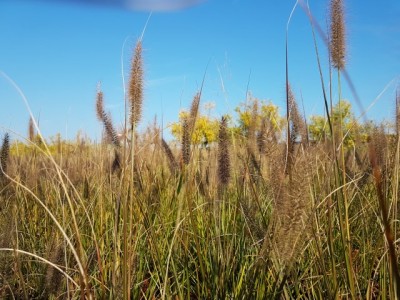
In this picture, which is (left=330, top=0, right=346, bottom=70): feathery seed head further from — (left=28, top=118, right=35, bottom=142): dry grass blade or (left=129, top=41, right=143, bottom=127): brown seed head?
(left=28, top=118, right=35, bottom=142): dry grass blade

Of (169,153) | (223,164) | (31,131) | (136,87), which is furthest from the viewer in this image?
(31,131)

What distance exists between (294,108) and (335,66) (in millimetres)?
287

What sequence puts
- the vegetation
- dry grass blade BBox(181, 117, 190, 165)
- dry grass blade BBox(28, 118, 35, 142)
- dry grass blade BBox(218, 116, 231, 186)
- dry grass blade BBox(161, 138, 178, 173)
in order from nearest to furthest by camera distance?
the vegetation
dry grass blade BBox(218, 116, 231, 186)
dry grass blade BBox(181, 117, 190, 165)
dry grass blade BBox(161, 138, 178, 173)
dry grass blade BBox(28, 118, 35, 142)

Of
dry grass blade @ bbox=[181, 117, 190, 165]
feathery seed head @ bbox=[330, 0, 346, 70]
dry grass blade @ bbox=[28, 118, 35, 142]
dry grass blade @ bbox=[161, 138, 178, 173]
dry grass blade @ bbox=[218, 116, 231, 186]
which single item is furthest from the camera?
dry grass blade @ bbox=[28, 118, 35, 142]

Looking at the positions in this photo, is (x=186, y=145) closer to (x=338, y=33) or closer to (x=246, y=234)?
(x=246, y=234)

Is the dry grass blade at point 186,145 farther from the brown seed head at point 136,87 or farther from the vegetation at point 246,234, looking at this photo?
the brown seed head at point 136,87

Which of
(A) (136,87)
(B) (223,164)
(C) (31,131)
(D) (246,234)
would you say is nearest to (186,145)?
(B) (223,164)

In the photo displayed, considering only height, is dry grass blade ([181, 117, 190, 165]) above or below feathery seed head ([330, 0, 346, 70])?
below

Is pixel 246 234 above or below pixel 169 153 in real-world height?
below

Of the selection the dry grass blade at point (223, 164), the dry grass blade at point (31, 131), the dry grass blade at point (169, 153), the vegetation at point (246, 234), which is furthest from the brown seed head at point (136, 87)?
the dry grass blade at point (31, 131)

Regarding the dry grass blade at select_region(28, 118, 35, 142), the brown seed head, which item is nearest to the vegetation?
the brown seed head

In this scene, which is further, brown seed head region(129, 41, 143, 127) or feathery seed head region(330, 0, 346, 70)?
feathery seed head region(330, 0, 346, 70)

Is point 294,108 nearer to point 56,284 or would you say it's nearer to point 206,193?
Result: point 206,193

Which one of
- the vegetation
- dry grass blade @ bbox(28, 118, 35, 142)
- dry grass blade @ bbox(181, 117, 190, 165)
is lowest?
the vegetation
